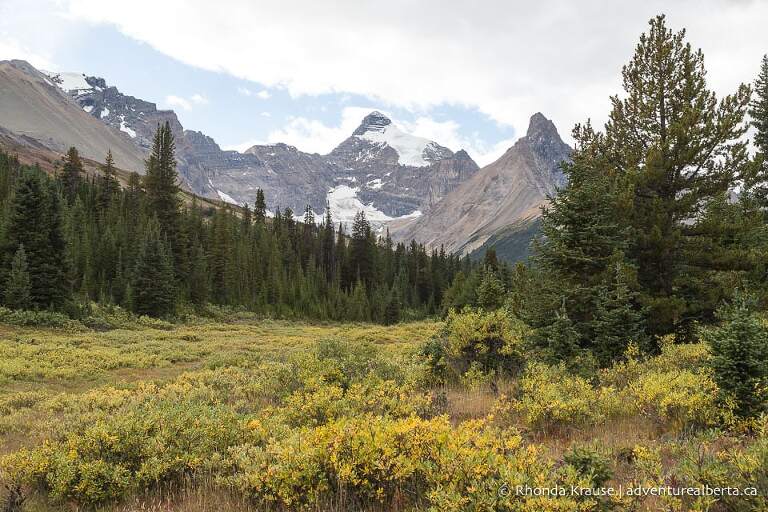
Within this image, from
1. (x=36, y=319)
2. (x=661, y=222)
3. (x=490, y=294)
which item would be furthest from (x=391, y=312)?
(x=661, y=222)

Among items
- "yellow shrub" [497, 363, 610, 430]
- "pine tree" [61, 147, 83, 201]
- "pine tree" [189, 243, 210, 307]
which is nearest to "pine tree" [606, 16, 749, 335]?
"yellow shrub" [497, 363, 610, 430]

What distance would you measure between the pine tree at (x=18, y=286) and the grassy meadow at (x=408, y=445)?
2092 cm

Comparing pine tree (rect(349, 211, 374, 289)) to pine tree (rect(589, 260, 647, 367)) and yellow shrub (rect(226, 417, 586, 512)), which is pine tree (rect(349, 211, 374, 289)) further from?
yellow shrub (rect(226, 417, 586, 512))

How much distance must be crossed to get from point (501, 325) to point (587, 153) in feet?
27.2

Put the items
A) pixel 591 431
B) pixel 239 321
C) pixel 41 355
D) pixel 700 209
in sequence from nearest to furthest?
pixel 591 431 → pixel 700 209 → pixel 41 355 → pixel 239 321

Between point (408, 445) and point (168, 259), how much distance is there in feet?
162

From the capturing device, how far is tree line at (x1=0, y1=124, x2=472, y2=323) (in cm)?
3189

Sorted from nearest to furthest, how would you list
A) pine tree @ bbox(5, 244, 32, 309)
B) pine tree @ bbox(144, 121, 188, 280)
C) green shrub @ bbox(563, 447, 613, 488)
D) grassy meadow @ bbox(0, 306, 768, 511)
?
1. grassy meadow @ bbox(0, 306, 768, 511)
2. green shrub @ bbox(563, 447, 613, 488)
3. pine tree @ bbox(5, 244, 32, 309)
4. pine tree @ bbox(144, 121, 188, 280)

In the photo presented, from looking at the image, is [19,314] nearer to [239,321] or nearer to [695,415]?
[239,321]

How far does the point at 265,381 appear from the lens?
41.9ft

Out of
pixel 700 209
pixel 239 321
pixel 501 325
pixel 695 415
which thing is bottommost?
pixel 239 321

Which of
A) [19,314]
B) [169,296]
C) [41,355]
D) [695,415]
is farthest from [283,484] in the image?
[169,296]

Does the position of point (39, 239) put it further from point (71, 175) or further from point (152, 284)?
point (71, 175)

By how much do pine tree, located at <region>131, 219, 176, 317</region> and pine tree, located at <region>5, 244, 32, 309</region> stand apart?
509 inches
